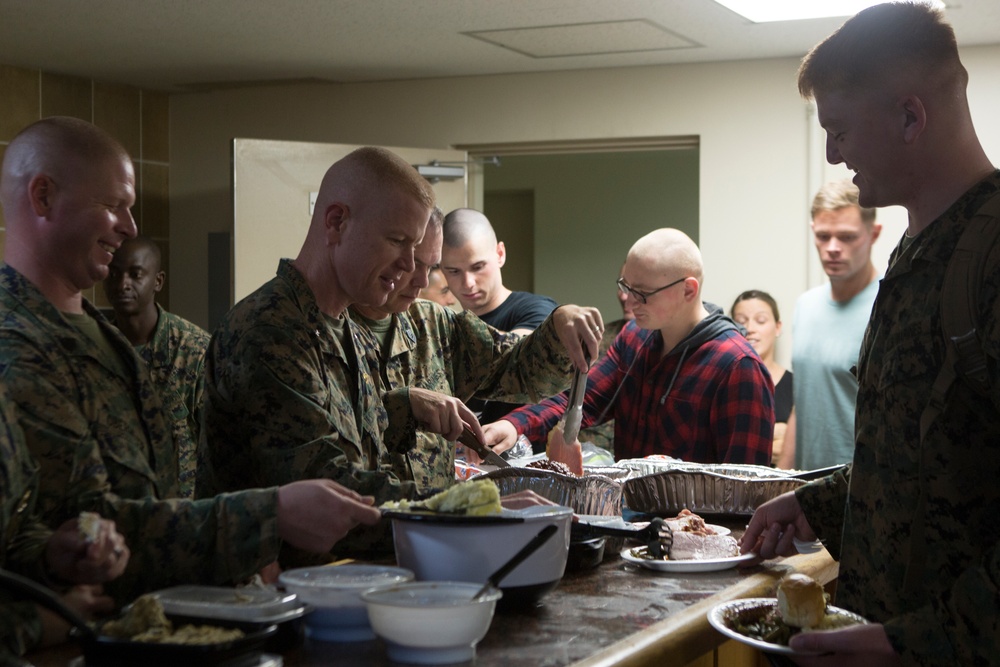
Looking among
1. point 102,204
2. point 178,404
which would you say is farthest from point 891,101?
point 178,404

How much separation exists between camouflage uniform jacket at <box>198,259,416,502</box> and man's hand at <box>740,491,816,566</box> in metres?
0.60

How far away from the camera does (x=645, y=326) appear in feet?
11.5

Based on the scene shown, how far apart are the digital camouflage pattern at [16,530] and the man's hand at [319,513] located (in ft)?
1.01

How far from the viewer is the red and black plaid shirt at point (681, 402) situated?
3232mm

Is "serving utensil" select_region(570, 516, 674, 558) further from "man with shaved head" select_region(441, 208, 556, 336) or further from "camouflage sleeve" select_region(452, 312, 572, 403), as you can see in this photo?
"man with shaved head" select_region(441, 208, 556, 336)

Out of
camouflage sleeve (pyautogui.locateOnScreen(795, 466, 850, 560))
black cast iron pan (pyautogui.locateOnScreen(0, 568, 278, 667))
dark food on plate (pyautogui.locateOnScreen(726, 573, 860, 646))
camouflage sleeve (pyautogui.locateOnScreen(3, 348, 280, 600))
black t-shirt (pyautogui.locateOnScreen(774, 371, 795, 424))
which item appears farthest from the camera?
black t-shirt (pyautogui.locateOnScreen(774, 371, 795, 424))

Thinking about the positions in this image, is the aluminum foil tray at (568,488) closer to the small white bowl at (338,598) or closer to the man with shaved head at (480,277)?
the small white bowl at (338,598)

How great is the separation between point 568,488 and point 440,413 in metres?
0.33

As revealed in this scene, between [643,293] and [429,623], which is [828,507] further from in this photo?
[643,293]

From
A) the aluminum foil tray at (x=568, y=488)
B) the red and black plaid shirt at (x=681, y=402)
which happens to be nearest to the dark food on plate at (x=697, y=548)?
the aluminum foil tray at (x=568, y=488)

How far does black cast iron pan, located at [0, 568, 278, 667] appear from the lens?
1178 mm

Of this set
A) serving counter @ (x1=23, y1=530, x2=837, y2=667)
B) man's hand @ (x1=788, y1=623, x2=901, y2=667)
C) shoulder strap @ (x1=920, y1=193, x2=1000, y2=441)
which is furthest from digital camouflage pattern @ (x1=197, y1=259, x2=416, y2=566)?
shoulder strap @ (x1=920, y1=193, x2=1000, y2=441)

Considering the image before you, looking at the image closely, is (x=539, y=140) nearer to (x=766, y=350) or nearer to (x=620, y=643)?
(x=766, y=350)

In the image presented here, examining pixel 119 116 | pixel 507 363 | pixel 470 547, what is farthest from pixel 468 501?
pixel 119 116
